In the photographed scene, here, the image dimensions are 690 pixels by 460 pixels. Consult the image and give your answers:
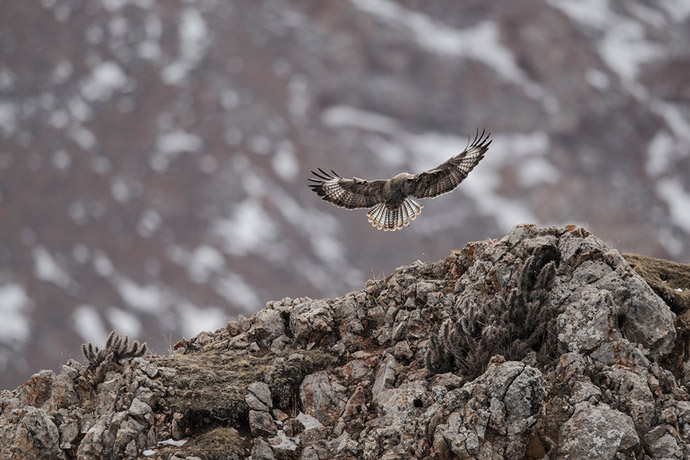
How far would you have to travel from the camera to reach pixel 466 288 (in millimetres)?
9727

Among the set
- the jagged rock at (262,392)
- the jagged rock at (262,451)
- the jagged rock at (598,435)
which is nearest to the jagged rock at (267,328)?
the jagged rock at (262,392)

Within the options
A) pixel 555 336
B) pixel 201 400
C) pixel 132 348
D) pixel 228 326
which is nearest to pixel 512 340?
pixel 555 336

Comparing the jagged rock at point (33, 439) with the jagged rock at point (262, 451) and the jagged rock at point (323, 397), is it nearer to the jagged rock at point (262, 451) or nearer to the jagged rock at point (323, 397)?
the jagged rock at point (262, 451)

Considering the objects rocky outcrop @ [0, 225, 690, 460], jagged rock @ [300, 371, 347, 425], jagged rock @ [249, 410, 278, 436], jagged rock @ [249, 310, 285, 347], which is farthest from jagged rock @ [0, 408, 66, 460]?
jagged rock @ [300, 371, 347, 425]

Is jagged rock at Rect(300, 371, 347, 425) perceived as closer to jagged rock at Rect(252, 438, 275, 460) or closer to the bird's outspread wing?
jagged rock at Rect(252, 438, 275, 460)

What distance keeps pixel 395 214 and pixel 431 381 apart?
541 cm

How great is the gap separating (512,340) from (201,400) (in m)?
4.74

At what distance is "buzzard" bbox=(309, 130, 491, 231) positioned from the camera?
1207 cm

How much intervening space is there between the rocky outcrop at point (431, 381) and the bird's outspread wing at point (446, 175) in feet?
5.24

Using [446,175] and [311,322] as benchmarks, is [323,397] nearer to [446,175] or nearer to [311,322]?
[311,322]

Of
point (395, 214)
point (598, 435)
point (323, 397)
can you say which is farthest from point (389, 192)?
point (598, 435)

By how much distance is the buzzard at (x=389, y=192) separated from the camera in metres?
12.1

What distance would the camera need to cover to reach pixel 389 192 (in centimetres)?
1275

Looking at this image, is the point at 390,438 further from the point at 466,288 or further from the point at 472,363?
the point at 466,288
